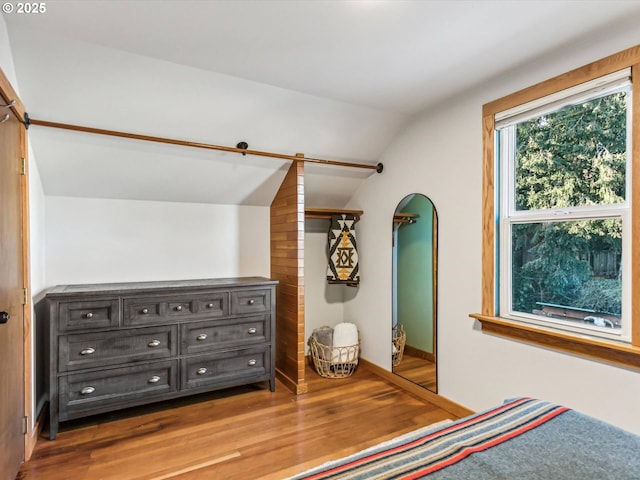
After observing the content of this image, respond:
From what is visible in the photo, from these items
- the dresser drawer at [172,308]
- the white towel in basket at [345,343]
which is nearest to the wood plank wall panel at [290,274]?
the white towel in basket at [345,343]

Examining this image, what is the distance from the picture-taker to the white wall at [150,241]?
113 inches

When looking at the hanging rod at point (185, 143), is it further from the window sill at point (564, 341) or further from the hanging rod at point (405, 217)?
the window sill at point (564, 341)

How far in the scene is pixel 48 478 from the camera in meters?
1.99

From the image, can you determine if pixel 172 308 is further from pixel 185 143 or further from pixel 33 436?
pixel 185 143

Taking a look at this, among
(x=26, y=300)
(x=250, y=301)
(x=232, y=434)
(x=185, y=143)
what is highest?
(x=185, y=143)

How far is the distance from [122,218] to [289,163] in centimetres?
147

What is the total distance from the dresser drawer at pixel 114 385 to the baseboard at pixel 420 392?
1816 millimetres

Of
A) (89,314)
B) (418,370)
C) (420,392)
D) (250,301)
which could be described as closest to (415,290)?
(418,370)

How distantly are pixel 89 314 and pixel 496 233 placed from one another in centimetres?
280

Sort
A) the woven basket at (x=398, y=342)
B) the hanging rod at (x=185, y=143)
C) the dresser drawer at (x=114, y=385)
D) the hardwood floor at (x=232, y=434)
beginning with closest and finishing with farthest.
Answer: the hardwood floor at (x=232, y=434)
the hanging rod at (x=185, y=143)
the dresser drawer at (x=114, y=385)
the woven basket at (x=398, y=342)

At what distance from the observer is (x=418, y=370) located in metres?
3.11

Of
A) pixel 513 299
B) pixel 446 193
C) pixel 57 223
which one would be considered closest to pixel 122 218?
pixel 57 223

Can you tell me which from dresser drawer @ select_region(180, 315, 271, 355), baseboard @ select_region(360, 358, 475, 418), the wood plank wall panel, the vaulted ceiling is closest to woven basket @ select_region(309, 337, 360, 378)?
baseboard @ select_region(360, 358, 475, 418)

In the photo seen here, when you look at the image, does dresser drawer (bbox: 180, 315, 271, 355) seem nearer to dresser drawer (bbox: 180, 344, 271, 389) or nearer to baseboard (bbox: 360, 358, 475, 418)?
dresser drawer (bbox: 180, 344, 271, 389)
